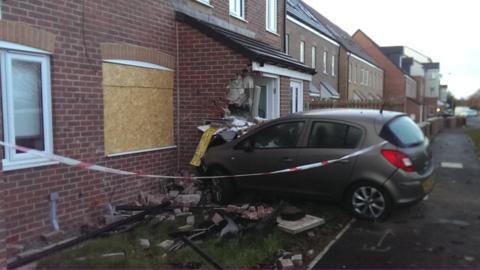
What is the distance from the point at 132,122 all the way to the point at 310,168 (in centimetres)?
302

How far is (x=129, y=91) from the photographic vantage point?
7688mm

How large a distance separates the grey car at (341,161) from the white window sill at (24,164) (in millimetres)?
2911

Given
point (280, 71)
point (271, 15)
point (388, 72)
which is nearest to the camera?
point (280, 71)

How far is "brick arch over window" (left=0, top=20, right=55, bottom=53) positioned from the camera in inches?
210

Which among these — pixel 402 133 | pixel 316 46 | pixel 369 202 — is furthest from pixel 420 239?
pixel 316 46

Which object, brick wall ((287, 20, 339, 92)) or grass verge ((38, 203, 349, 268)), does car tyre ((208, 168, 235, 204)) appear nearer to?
grass verge ((38, 203, 349, 268))

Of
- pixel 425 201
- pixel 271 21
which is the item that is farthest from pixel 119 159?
pixel 271 21

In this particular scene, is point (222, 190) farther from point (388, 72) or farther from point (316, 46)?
point (388, 72)

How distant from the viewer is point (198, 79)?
9.11 metres

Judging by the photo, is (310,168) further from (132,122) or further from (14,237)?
(14,237)

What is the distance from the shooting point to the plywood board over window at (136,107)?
23.8ft

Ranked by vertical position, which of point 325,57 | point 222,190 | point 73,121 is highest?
point 325,57

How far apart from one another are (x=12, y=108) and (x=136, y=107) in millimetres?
2535

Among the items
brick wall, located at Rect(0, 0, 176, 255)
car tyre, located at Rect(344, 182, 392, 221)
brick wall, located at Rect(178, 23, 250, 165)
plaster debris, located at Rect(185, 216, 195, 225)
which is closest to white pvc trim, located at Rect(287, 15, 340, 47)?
brick wall, located at Rect(178, 23, 250, 165)
